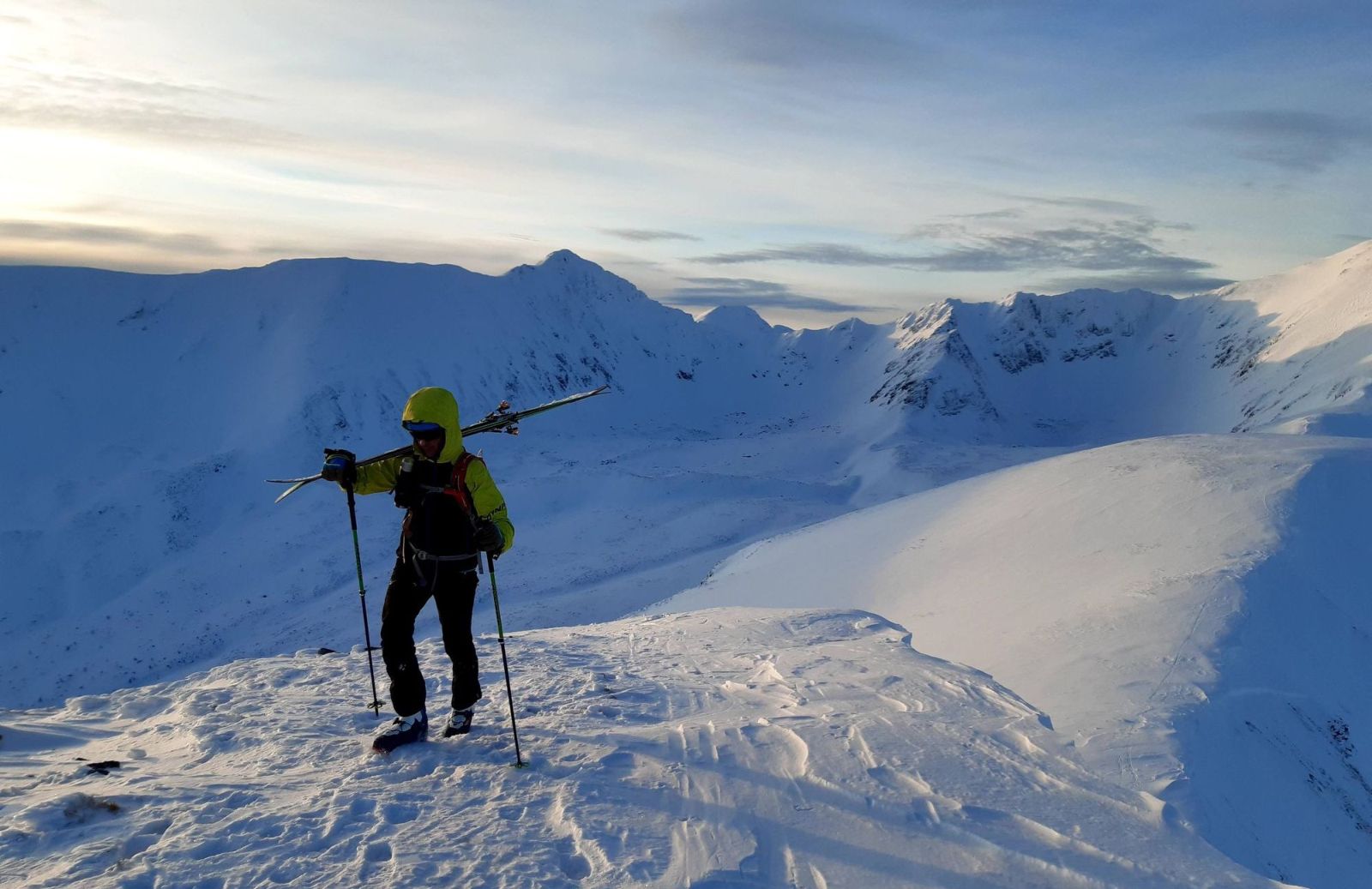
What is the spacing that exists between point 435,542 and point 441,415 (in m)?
0.97

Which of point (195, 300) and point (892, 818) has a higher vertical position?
point (195, 300)

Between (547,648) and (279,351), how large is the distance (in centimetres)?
6103

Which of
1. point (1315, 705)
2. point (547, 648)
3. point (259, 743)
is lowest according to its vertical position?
point (1315, 705)

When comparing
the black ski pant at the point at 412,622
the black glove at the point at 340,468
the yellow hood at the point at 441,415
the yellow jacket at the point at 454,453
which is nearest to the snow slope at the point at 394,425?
the black ski pant at the point at 412,622

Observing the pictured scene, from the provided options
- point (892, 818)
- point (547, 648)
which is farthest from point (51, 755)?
point (892, 818)

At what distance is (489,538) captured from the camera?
5949 mm

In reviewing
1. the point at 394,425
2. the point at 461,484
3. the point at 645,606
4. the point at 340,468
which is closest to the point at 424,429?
the point at 461,484

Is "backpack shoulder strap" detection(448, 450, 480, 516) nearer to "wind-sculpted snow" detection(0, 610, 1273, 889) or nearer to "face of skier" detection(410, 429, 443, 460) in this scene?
"face of skier" detection(410, 429, 443, 460)

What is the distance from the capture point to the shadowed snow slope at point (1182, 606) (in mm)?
8109

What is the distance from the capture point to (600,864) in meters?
4.55

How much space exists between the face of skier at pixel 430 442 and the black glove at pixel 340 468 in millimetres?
585

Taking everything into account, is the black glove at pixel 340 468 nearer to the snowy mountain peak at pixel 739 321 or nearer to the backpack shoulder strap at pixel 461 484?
the backpack shoulder strap at pixel 461 484

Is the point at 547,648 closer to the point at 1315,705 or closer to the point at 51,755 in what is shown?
the point at 51,755

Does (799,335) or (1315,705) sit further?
(799,335)
